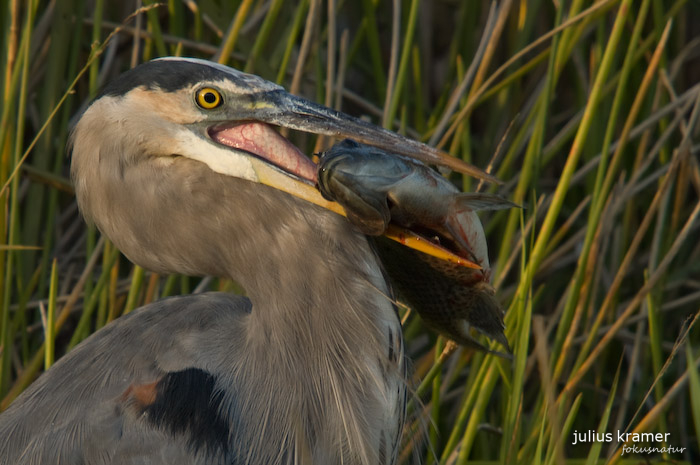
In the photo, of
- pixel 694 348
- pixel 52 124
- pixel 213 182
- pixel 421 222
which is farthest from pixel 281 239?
pixel 694 348

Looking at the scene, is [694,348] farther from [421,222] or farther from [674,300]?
[421,222]

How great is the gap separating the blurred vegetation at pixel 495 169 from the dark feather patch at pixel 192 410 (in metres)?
0.38

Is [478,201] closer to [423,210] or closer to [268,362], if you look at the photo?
[423,210]

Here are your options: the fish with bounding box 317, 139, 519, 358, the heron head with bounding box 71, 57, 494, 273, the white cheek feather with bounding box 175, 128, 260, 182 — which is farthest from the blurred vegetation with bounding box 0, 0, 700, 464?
the white cheek feather with bounding box 175, 128, 260, 182

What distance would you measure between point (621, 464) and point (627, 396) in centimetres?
42

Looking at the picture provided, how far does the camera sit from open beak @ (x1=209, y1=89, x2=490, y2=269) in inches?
50.6

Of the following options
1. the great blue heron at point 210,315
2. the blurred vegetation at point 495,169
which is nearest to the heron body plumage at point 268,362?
the great blue heron at point 210,315

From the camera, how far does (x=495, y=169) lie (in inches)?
101

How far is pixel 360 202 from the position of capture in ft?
3.99

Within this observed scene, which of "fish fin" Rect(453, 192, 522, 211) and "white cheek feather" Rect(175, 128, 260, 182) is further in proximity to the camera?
"white cheek feather" Rect(175, 128, 260, 182)

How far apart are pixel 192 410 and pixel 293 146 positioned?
0.43m

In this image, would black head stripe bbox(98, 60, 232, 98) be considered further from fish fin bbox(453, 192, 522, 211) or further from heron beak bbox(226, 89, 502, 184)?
fish fin bbox(453, 192, 522, 211)

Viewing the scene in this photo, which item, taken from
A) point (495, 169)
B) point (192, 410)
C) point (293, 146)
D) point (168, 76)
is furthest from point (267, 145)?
point (495, 169)

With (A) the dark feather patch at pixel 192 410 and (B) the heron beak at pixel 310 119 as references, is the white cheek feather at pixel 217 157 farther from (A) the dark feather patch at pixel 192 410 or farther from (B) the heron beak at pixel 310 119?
(A) the dark feather patch at pixel 192 410
